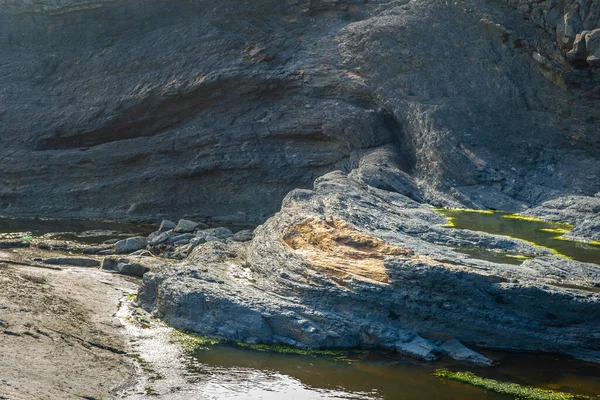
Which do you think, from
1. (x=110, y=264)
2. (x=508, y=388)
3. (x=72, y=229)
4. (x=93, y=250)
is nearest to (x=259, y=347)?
(x=508, y=388)

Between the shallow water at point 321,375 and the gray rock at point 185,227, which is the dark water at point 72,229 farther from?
the shallow water at point 321,375

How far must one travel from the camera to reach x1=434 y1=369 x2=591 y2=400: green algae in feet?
36.2

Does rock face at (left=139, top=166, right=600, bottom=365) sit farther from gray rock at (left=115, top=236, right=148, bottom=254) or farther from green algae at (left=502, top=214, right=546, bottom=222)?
gray rock at (left=115, top=236, right=148, bottom=254)

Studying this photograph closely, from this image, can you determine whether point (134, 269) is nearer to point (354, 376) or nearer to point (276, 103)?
point (354, 376)

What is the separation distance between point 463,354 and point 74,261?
11.5 metres

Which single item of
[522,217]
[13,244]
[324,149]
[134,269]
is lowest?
[13,244]

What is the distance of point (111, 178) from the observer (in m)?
31.8

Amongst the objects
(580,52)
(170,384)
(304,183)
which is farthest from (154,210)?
(170,384)

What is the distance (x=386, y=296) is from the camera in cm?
1333

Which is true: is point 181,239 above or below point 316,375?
below

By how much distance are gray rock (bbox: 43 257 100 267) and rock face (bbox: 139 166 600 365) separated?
16.1 ft

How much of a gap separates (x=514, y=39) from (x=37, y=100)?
21496 millimetres

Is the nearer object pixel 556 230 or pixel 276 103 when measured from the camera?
pixel 556 230

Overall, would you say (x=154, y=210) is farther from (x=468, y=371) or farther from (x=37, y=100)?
(x=468, y=371)
